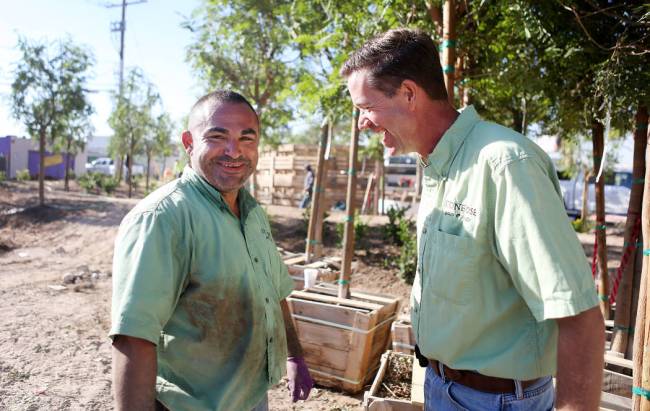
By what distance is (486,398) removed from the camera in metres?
1.68

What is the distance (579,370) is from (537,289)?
0.24m

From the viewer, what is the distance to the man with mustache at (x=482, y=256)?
1.36 meters

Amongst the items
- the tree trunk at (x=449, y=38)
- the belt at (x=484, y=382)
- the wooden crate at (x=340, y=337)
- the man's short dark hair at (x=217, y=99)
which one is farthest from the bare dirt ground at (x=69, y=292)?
the man's short dark hair at (x=217, y=99)

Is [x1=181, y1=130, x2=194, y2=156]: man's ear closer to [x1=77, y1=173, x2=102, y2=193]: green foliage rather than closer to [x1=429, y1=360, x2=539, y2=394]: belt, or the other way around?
[x1=429, y1=360, x2=539, y2=394]: belt

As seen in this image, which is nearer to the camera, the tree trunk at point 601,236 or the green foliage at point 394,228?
the tree trunk at point 601,236

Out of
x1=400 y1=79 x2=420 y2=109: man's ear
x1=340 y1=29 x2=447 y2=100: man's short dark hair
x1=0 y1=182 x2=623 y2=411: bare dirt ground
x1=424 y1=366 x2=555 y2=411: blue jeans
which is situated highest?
x1=340 y1=29 x2=447 y2=100: man's short dark hair

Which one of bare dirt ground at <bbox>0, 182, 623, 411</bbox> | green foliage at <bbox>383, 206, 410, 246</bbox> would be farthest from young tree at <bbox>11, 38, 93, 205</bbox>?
green foliage at <bbox>383, 206, 410, 246</bbox>

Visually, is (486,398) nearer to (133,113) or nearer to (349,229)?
(349,229)

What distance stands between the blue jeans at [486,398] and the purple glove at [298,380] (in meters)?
0.83

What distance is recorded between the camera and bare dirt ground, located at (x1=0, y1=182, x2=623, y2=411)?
4520 mm

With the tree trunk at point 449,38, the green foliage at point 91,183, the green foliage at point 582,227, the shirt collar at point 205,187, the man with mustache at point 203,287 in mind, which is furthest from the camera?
the green foliage at point 91,183

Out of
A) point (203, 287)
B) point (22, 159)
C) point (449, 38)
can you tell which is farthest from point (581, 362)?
point (22, 159)

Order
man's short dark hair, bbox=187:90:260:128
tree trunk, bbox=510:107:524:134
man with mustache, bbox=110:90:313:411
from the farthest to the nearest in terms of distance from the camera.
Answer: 1. tree trunk, bbox=510:107:524:134
2. man's short dark hair, bbox=187:90:260:128
3. man with mustache, bbox=110:90:313:411

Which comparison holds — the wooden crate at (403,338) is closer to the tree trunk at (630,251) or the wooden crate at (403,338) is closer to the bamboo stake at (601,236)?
the tree trunk at (630,251)
